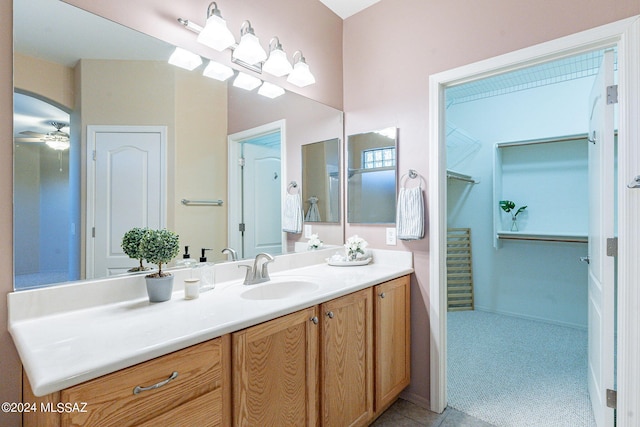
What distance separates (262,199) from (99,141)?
917 mm

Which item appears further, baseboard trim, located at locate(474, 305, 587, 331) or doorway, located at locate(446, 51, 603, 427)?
baseboard trim, located at locate(474, 305, 587, 331)

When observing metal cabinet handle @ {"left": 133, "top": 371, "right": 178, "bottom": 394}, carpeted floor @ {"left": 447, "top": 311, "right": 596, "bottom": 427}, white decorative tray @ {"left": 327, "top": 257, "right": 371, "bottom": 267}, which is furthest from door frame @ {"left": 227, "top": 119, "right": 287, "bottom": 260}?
carpeted floor @ {"left": 447, "top": 311, "right": 596, "bottom": 427}

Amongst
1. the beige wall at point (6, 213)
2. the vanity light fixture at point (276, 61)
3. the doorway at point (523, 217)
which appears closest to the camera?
the beige wall at point (6, 213)

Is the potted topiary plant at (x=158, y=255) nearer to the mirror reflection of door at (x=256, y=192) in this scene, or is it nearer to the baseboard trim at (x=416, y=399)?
the mirror reflection of door at (x=256, y=192)

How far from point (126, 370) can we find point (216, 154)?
116 cm

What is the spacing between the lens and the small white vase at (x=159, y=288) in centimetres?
133

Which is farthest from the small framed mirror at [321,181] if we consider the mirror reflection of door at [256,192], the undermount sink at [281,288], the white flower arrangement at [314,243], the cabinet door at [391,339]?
the cabinet door at [391,339]

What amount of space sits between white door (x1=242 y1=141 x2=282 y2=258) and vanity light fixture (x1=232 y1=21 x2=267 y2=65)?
1.52 ft

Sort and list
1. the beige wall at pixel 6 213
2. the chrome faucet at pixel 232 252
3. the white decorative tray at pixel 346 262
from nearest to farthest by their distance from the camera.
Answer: the beige wall at pixel 6 213, the chrome faucet at pixel 232 252, the white decorative tray at pixel 346 262

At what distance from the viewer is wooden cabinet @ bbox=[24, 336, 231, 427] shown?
2.62ft

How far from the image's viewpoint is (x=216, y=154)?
1.76 m

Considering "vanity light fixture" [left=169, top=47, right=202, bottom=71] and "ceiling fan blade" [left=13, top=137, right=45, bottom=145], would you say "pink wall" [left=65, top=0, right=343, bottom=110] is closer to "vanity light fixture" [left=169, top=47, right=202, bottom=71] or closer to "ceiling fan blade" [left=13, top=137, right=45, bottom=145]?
"vanity light fixture" [left=169, top=47, right=202, bottom=71]

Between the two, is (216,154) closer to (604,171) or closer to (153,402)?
(153,402)

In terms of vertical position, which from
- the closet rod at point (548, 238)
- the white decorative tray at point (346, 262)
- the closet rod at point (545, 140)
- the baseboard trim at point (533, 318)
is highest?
the closet rod at point (545, 140)
